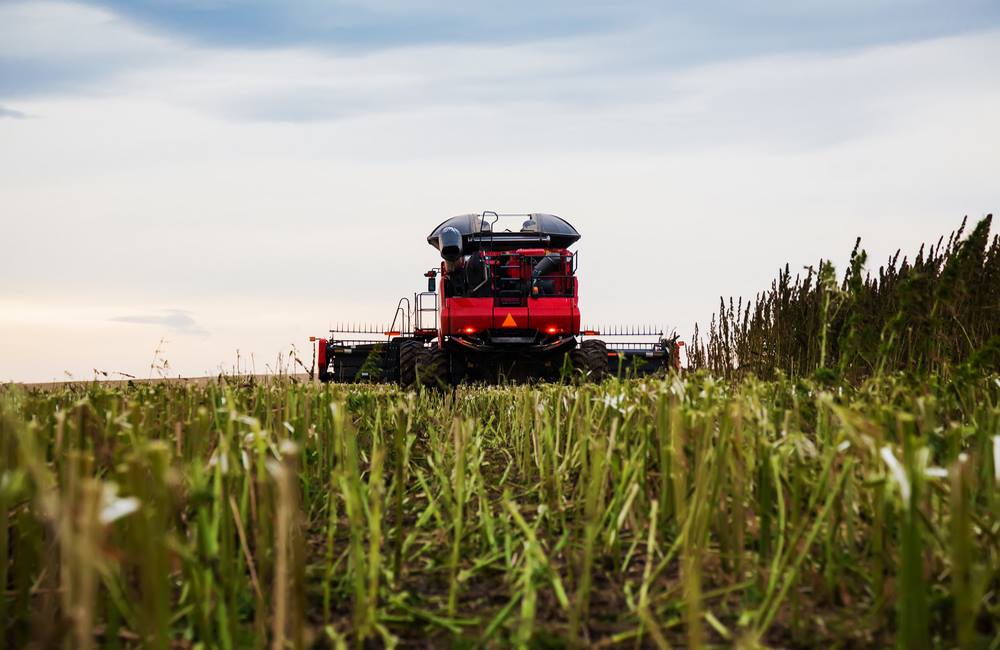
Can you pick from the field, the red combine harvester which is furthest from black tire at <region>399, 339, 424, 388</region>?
the field

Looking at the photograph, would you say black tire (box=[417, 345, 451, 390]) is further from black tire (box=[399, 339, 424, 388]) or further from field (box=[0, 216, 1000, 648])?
field (box=[0, 216, 1000, 648])

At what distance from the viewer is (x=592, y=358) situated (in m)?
14.3

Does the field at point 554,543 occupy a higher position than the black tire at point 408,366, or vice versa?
the black tire at point 408,366

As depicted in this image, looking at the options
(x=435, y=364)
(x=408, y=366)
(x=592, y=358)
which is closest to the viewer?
(x=435, y=364)

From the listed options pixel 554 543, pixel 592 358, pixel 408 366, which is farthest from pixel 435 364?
pixel 554 543

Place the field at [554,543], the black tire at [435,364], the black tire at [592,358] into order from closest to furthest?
the field at [554,543] → the black tire at [435,364] → the black tire at [592,358]

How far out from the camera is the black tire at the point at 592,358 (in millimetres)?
13836

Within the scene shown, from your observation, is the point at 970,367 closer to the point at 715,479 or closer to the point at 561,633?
the point at 715,479

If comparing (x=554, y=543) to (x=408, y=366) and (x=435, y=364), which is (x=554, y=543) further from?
(x=408, y=366)

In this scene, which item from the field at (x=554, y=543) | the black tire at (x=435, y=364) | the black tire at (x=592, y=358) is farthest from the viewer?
the black tire at (x=592, y=358)

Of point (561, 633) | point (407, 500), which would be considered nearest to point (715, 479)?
point (561, 633)

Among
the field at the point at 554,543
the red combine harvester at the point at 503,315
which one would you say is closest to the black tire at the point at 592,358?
the red combine harvester at the point at 503,315

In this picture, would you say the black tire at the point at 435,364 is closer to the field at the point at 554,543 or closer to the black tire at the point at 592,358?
the black tire at the point at 592,358

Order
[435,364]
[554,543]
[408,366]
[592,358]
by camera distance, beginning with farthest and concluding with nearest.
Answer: [592,358], [408,366], [435,364], [554,543]
